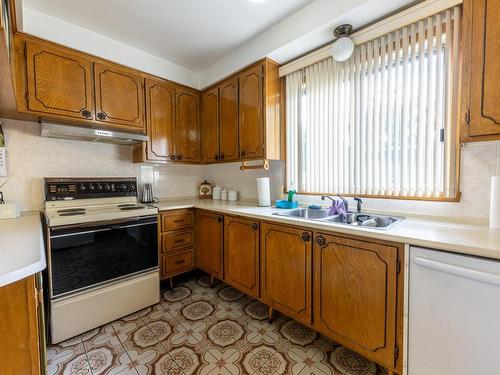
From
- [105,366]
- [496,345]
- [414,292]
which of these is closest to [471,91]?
[414,292]

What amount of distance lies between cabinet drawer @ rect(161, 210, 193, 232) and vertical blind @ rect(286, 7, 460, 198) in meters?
1.23

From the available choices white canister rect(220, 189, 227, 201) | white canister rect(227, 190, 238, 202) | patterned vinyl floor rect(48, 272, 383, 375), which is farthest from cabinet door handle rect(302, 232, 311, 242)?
white canister rect(220, 189, 227, 201)

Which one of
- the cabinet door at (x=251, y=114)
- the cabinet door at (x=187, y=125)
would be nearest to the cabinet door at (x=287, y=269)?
the cabinet door at (x=251, y=114)

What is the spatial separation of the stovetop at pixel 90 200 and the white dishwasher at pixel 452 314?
203 centimetres

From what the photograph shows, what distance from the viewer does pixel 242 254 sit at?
201 centimetres

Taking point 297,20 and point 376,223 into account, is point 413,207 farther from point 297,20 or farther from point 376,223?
point 297,20

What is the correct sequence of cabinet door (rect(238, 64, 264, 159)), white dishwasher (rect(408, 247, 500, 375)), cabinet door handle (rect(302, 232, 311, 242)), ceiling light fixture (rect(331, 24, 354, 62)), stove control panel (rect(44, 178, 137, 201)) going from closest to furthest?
white dishwasher (rect(408, 247, 500, 375))
cabinet door handle (rect(302, 232, 311, 242))
ceiling light fixture (rect(331, 24, 354, 62))
stove control panel (rect(44, 178, 137, 201))
cabinet door (rect(238, 64, 264, 159))

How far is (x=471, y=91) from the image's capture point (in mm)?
1139

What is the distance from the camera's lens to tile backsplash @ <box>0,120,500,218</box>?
137cm

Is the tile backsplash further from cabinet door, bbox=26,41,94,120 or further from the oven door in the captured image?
the oven door

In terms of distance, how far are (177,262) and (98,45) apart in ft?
7.39

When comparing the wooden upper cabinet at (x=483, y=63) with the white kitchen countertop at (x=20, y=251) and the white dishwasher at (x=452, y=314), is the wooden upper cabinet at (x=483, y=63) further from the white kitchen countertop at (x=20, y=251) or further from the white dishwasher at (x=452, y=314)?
the white kitchen countertop at (x=20, y=251)

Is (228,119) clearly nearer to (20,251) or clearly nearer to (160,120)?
(160,120)

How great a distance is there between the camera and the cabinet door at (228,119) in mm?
2434
